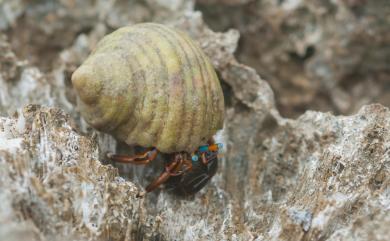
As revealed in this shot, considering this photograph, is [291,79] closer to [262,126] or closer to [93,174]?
[262,126]

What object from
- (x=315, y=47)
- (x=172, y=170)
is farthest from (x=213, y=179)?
(x=315, y=47)

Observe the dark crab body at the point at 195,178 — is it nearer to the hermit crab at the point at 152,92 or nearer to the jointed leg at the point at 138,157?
the hermit crab at the point at 152,92

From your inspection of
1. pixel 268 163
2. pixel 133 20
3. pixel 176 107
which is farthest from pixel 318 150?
pixel 133 20

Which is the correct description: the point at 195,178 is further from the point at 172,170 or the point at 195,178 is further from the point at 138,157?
the point at 138,157

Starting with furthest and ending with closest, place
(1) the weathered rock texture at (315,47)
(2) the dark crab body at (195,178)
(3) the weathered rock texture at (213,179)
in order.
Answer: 1. (1) the weathered rock texture at (315,47)
2. (2) the dark crab body at (195,178)
3. (3) the weathered rock texture at (213,179)

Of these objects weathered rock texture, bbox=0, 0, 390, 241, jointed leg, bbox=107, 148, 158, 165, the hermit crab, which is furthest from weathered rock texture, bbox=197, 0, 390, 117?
jointed leg, bbox=107, 148, 158, 165

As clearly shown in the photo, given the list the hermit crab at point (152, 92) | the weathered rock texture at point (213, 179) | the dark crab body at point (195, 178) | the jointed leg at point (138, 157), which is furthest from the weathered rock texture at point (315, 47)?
the jointed leg at point (138, 157)

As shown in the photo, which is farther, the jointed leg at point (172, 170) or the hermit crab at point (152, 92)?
the jointed leg at point (172, 170)
